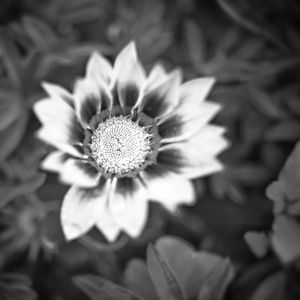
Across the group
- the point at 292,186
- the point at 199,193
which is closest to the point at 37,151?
the point at 199,193

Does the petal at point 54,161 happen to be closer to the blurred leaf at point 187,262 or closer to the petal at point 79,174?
the petal at point 79,174

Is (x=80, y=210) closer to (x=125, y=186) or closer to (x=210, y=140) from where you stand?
(x=125, y=186)

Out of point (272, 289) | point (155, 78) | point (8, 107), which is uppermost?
point (155, 78)

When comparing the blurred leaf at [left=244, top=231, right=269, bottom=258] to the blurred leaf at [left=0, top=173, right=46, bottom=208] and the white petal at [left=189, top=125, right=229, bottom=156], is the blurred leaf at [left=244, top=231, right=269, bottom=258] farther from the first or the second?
the blurred leaf at [left=0, top=173, right=46, bottom=208]

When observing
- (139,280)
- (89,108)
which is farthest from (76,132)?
(139,280)

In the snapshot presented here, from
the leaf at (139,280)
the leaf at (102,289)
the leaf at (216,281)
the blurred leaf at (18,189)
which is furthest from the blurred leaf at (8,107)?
the leaf at (216,281)

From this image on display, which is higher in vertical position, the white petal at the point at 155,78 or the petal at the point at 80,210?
the white petal at the point at 155,78

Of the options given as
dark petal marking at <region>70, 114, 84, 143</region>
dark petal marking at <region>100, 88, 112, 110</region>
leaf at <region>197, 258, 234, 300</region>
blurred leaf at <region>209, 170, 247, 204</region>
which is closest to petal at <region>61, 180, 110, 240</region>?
dark petal marking at <region>70, 114, 84, 143</region>
